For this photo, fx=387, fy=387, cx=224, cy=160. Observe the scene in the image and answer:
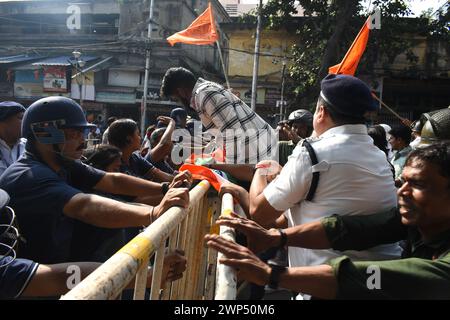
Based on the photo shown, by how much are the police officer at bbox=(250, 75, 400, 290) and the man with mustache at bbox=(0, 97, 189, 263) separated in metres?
0.50

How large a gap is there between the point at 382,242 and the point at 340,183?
0.33 metres

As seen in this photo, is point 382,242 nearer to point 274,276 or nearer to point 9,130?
point 274,276

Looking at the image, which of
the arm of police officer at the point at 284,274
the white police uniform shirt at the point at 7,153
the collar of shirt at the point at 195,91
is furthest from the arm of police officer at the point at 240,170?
the white police uniform shirt at the point at 7,153

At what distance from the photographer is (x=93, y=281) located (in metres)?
0.94

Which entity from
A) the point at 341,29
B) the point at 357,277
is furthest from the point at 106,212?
the point at 341,29

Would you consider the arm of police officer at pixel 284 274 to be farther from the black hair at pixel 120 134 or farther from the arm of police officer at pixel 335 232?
the black hair at pixel 120 134

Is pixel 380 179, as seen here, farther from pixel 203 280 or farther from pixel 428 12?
pixel 428 12

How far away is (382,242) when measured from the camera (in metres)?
1.72

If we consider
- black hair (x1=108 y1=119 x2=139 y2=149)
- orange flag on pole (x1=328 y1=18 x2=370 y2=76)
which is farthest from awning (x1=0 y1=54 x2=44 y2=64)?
orange flag on pole (x1=328 y1=18 x2=370 y2=76)

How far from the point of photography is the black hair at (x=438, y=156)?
153 cm

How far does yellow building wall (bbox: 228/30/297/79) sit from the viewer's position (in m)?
18.8

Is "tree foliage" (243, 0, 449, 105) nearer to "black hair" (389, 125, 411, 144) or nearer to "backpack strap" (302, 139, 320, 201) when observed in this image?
"black hair" (389, 125, 411, 144)

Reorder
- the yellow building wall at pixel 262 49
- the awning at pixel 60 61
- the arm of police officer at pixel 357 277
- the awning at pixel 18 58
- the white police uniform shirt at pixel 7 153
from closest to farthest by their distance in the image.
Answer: the arm of police officer at pixel 357 277, the white police uniform shirt at pixel 7 153, the yellow building wall at pixel 262 49, the awning at pixel 60 61, the awning at pixel 18 58
